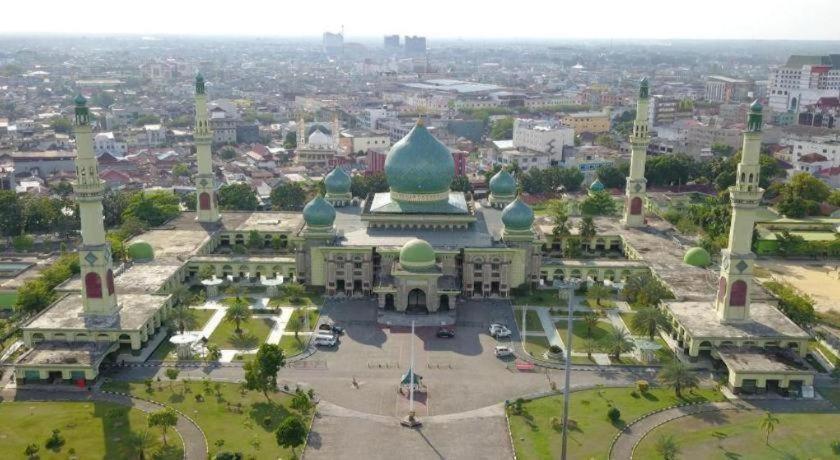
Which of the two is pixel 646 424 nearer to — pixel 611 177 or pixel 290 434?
pixel 290 434

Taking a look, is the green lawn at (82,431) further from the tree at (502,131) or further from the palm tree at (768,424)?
the tree at (502,131)

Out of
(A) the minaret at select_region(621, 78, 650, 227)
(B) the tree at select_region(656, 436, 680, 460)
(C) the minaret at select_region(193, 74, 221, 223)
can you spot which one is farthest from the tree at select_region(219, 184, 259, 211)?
(B) the tree at select_region(656, 436, 680, 460)

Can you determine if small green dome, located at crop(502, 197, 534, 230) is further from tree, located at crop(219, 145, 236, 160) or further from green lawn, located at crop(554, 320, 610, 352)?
tree, located at crop(219, 145, 236, 160)

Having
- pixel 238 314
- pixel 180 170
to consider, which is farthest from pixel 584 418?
pixel 180 170

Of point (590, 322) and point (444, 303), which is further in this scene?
point (444, 303)

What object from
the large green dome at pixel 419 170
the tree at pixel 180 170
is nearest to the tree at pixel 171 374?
the large green dome at pixel 419 170

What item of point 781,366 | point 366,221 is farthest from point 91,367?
point 781,366
